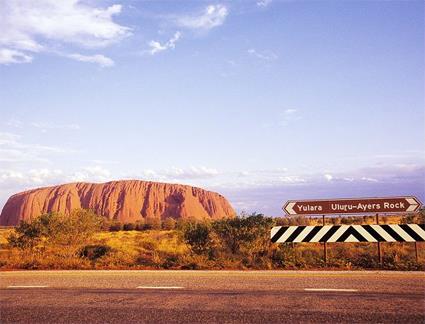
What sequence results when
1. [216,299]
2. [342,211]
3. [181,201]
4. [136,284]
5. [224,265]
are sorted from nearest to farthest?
[216,299]
[136,284]
[224,265]
[342,211]
[181,201]

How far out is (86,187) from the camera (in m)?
122

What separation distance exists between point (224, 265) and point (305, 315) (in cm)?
678

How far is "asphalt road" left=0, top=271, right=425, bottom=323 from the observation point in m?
5.98

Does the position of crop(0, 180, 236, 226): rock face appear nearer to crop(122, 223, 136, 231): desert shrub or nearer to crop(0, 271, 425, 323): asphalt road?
crop(122, 223, 136, 231): desert shrub

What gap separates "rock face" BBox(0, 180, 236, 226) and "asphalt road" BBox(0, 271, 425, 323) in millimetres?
99575

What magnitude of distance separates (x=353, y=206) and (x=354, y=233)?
46.2 inches

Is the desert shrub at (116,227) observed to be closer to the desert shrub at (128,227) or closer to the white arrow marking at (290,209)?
the desert shrub at (128,227)

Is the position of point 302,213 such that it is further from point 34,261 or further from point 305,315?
point 34,261

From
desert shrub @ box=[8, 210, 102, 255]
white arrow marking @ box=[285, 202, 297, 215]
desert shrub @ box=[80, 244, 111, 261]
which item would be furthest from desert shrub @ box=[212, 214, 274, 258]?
desert shrub @ box=[8, 210, 102, 255]

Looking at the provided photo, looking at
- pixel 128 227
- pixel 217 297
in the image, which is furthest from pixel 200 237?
pixel 128 227

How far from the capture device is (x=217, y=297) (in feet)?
24.1

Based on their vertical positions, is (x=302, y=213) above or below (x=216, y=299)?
above

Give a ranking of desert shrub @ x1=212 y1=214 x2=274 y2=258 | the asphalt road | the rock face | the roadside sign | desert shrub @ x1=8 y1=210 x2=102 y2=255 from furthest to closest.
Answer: the rock face < desert shrub @ x1=8 y1=210 x2=102 y2=255 < desert shrub @ x1=212 y1=214 x2=274 y2=258 < the roadside sign < the asphalt road

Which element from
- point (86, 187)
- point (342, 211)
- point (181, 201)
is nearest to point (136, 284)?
point (342, 211)
